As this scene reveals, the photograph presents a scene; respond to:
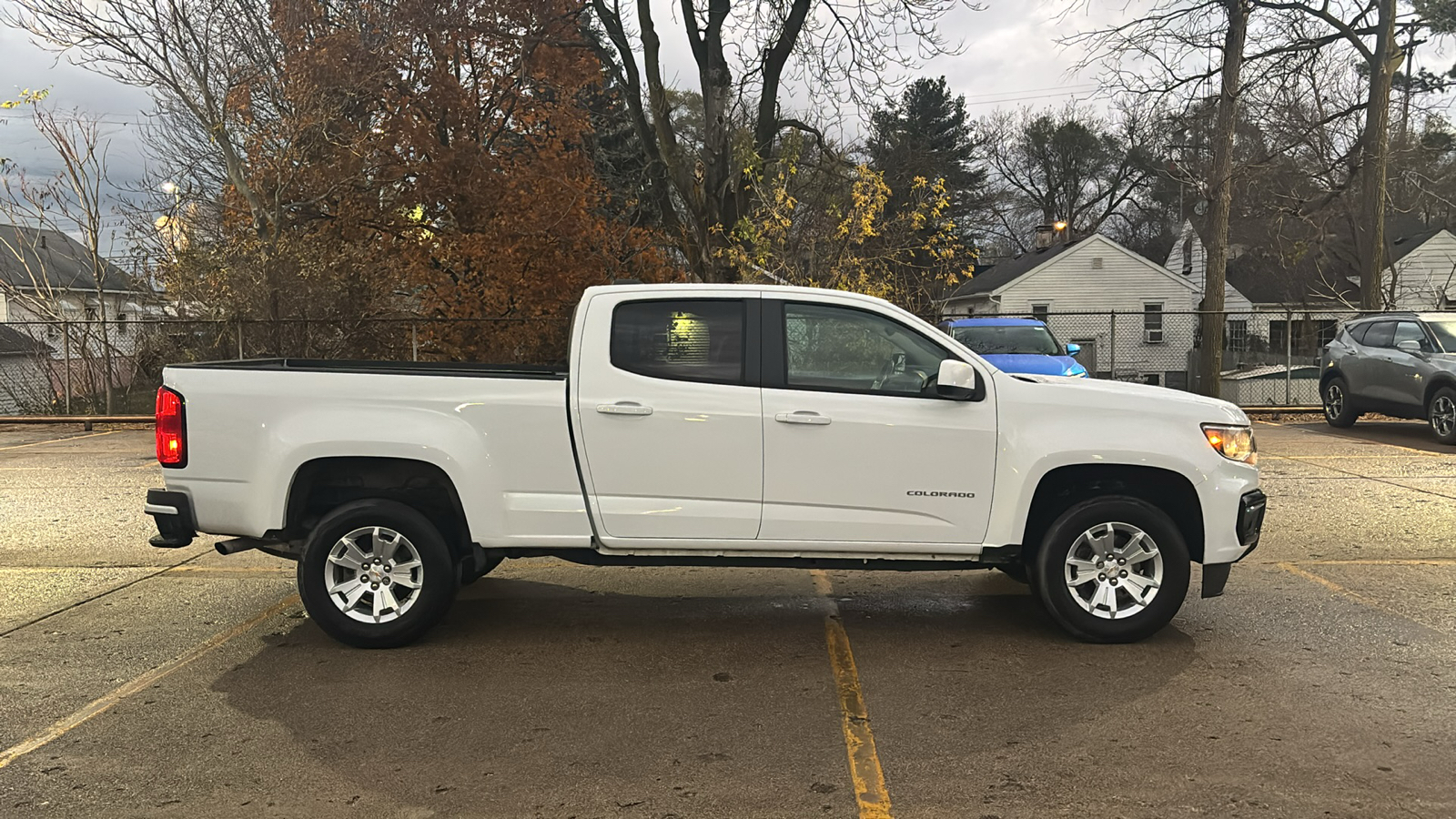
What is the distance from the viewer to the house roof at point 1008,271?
4188 centimetres

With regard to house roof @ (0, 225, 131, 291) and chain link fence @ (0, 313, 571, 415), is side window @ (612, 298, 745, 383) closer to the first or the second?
chain link fence @ (0, 313, 571, 415)

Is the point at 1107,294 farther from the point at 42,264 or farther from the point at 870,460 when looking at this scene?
the point at 870,460

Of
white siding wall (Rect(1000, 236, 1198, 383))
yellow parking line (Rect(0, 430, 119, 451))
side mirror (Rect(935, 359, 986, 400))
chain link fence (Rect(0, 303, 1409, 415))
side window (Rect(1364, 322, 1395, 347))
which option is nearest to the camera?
side mirror (Rect(935, 359, 986, 400))

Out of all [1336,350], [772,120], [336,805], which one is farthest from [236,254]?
[1336,350]

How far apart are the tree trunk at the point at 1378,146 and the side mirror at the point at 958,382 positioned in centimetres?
1884

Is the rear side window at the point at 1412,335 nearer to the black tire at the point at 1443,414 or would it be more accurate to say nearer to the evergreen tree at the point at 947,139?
the black tire at the point at 1443,414

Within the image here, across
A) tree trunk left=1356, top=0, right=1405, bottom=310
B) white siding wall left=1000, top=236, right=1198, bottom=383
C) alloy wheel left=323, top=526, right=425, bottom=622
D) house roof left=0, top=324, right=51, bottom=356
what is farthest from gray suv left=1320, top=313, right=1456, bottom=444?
white siding wall left=1000, top=236, right=1198, bottom=383

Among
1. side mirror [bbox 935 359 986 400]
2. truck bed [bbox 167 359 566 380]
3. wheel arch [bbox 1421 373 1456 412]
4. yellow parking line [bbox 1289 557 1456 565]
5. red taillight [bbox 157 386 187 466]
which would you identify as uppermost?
truck bed [bbox 167 359 566 380]

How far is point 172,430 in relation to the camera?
505 cm

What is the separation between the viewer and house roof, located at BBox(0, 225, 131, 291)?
21.3 meters

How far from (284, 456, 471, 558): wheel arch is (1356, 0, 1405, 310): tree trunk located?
2050cm

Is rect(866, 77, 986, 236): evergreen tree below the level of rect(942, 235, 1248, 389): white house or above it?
above

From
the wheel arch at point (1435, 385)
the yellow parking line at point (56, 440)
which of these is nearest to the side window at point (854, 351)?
the wheel arch at point (1435, 385)

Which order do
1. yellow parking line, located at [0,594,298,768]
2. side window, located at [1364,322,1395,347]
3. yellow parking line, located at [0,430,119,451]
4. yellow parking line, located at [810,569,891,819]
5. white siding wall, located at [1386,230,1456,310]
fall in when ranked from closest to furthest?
yellow parking line, located at [810,569,891,819], yellow parking line, located at [0,594,298,768], side window, located at [1364,322,1395,347], yellow parking line, located at [0,430,119,451], white siding wall, located at [1386,230,1456,310]
